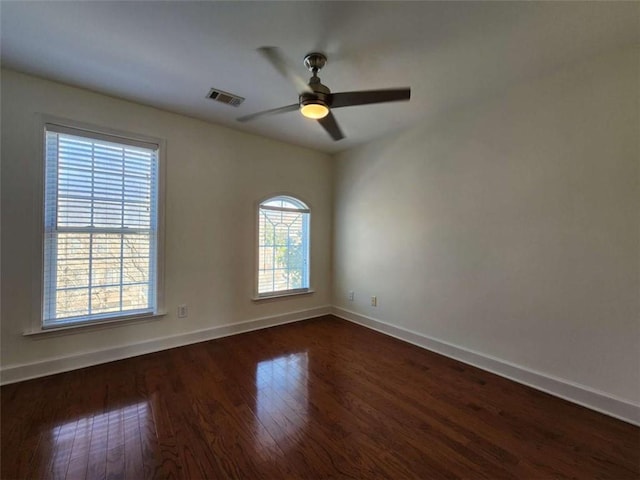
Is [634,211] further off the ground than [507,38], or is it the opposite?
[507,38]

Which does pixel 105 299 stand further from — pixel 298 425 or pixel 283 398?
pixel 298 425

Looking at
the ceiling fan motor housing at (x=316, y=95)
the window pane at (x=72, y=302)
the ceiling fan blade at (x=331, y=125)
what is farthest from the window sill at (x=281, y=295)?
the ceiling fan motor housing at (x=316, y=95)

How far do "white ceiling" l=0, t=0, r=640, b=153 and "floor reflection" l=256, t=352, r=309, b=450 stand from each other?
2540 millimetres

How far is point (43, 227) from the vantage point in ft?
7.90

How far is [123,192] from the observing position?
2783mm

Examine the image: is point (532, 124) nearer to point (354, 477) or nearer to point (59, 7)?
point (354, 477)

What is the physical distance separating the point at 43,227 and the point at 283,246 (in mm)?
2429

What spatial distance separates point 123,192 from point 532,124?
12.4 ft

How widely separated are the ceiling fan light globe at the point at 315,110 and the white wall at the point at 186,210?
174cm

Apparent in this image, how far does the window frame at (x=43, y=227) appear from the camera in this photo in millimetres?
2381

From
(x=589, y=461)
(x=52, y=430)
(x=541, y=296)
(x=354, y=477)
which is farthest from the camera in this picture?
(x=541, y=296)

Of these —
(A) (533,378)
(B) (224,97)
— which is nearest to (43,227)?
(B) (224,97)

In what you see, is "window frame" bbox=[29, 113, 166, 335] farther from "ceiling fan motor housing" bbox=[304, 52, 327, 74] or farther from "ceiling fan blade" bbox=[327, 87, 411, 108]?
"ceiling fan blade" bbox=[327, 87, 411, 108]

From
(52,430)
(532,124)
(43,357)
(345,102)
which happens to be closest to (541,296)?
(532,124)
